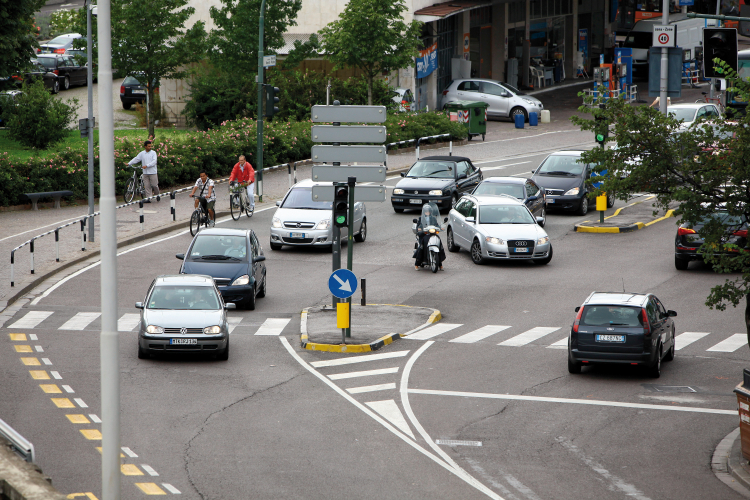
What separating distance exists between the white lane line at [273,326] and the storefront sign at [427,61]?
3259 cm

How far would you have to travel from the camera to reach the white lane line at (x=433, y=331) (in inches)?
845

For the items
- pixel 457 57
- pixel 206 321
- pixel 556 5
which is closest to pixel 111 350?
pixel 206 321

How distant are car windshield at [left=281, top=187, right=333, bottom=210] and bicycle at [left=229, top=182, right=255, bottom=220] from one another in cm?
313

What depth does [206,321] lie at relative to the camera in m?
19.1

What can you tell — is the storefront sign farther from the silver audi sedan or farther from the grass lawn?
the silver audi sedan

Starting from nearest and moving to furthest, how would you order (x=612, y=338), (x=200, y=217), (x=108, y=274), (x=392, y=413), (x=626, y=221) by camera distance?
(x=108, y=274), (x=392, y=413), (x=612, y=338), (x=200, y=217), (x=626, y=221)

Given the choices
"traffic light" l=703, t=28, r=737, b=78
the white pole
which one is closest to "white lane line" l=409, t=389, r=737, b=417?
the white pole

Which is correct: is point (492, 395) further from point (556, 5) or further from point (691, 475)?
point (556, 5)

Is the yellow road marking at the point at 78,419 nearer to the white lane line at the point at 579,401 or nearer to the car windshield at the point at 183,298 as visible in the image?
the car windshield at the point at 183,298

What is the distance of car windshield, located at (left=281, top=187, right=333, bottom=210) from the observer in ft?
97.0

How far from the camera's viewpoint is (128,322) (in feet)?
72.8

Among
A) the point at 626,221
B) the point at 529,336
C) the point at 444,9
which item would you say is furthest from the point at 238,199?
the point at 444,9

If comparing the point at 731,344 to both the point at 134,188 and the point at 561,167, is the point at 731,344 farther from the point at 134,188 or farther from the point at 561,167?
the point at 134,188

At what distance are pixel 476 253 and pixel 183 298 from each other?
1071cm
